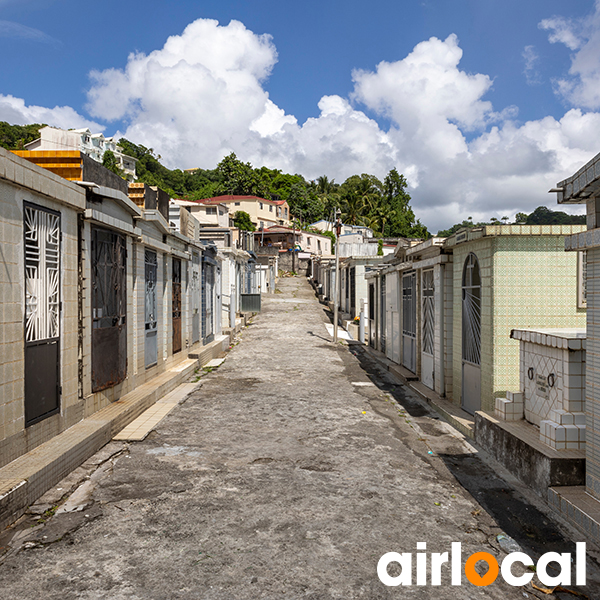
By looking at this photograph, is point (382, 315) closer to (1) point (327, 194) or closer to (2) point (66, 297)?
(2) point (66, 297)

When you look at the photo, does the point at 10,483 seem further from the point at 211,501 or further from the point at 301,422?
the point at 301,422

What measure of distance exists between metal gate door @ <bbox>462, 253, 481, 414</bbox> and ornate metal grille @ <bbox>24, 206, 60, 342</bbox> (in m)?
6.90

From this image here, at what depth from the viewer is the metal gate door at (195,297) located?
1526 cm

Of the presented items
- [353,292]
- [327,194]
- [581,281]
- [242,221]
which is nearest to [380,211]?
[327,194]

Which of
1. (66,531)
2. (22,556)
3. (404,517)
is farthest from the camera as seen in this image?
(404,517)

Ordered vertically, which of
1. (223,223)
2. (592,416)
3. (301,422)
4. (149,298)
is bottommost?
(301,422)

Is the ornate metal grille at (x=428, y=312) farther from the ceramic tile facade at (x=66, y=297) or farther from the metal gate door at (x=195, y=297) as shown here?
the metal gate door at (x=195, y=297)

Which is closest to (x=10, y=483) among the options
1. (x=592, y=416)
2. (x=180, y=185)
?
(x=592, y=416)

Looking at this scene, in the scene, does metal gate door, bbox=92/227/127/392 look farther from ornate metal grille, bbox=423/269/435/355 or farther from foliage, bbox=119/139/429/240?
foliage, bbox=119/139/429/240

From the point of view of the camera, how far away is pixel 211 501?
5.25 m

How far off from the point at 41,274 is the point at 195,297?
30.8ft

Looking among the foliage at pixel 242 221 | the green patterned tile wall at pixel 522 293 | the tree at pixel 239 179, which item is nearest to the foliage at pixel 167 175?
the tree at pixel 239 179

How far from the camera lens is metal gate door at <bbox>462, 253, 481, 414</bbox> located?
8.64 m

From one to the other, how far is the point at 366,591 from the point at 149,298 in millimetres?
8508
